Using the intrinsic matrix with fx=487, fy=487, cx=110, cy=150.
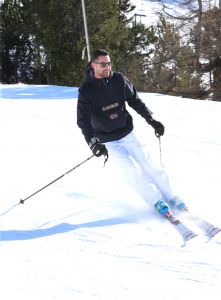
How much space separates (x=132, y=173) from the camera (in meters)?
4.41

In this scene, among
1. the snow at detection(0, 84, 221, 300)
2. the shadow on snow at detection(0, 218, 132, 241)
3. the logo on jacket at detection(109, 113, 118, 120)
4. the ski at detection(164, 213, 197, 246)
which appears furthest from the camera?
the logo on jacket at detection(109, 113, 118, 120)

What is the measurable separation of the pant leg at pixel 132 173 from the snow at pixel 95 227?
0.66 feet

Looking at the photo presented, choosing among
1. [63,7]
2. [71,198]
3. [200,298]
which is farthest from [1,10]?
[200,298]

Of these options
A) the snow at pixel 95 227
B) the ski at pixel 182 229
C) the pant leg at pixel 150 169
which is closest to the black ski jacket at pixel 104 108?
the pant leg at pixel 150 169

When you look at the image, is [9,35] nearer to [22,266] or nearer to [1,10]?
[1,10]

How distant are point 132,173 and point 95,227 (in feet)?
1.97

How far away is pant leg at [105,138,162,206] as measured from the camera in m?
4.29

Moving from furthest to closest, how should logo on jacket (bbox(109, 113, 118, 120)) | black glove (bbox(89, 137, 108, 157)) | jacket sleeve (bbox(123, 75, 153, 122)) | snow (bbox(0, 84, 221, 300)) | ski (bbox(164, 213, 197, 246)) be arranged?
jacket sleeve (bbox(123, 75, 153, 122)) → logo on jacket (bbox(109, 113, 118, 120)) → black glove (bbox(89, 137, 108, 157)) → ski (bbox(164, 213, 197, 246)) → snow (bbox(0, 84, 221, 300))

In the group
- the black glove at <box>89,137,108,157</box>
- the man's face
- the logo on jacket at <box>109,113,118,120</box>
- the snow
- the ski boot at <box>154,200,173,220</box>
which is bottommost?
the snow

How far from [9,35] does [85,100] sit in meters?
22.8

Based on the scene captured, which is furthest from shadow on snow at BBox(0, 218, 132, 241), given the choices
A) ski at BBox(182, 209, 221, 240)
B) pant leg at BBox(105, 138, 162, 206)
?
ski at BBox(182, 209, 221, 240)

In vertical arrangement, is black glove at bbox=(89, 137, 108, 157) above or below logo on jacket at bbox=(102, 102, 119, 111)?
below

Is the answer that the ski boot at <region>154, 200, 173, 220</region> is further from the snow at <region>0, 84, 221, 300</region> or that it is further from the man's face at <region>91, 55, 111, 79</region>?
the man's face at <region>91, 55, 111, 79</region>

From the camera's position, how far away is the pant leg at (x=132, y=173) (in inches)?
169
